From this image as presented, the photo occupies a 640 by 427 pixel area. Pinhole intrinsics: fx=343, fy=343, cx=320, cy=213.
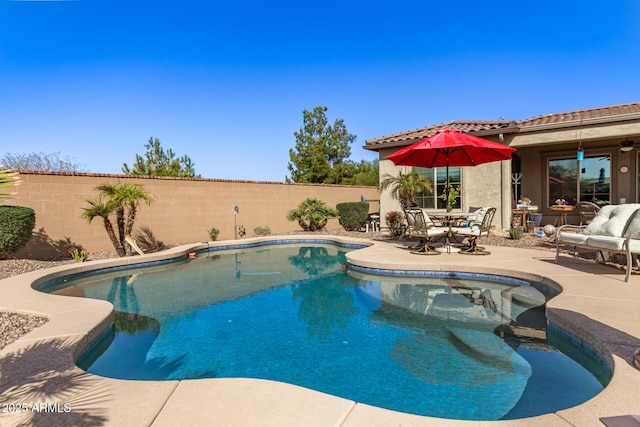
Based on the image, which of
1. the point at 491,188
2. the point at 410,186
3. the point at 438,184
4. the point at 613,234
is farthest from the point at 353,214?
the point at 613,234

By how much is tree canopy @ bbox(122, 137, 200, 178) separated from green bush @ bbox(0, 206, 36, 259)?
20424 mm

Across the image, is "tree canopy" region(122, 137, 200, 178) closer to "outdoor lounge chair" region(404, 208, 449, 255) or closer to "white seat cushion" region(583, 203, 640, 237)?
"outdoor lounge chair" region(404, 208, 449, 255)

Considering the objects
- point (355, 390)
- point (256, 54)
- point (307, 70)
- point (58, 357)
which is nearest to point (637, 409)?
point (355, 390)

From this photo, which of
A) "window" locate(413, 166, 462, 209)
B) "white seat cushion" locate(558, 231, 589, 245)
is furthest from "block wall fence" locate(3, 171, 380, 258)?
"white seat cushion" locate(558, 231, 589, 245)

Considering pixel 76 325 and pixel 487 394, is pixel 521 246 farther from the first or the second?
pixel 76 325

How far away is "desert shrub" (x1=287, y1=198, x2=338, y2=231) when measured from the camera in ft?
49.6

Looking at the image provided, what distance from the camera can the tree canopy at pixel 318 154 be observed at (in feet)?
109

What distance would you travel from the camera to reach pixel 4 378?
272 centimetres

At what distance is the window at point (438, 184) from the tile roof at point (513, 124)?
136cm

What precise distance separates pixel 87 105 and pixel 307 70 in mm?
12177

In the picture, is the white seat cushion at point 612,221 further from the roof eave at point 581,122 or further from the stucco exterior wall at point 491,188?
the roof eave at point 581,122

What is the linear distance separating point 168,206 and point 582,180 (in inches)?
600

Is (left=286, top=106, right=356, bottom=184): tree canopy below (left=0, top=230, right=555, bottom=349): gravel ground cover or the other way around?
the other way around

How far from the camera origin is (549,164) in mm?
13344
